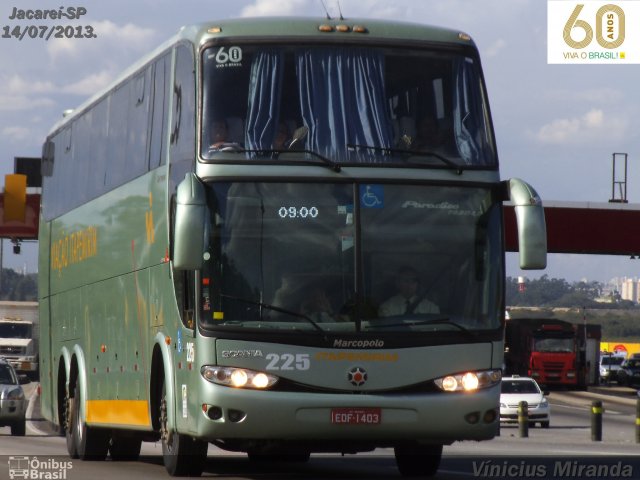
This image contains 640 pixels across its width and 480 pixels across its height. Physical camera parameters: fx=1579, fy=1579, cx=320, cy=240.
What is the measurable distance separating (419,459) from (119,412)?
3528 mm

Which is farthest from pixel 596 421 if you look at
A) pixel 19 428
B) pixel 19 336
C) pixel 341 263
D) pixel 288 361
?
pixel 19 336

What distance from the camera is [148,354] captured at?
1588cm

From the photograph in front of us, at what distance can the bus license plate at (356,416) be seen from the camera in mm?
13172

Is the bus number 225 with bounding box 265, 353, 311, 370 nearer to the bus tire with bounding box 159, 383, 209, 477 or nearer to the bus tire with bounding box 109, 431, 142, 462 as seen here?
the bus tire with bounding box 159, 383, 209, 477

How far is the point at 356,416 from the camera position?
13.2m

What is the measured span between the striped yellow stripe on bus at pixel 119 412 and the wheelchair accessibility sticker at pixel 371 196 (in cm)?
369

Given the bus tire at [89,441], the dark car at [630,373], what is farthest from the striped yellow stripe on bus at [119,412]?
the dark car at [630,373]

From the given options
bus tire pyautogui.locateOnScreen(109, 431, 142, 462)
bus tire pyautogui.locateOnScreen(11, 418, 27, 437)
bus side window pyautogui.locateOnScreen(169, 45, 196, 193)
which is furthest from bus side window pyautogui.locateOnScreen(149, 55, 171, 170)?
bus tire pyautogui.locateOnScreen(11, 418, 27, 437)

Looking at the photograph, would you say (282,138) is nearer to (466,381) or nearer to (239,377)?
(239,377)

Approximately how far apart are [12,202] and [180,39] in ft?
63.4

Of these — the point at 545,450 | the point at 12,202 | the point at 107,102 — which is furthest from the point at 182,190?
the point at 12,202

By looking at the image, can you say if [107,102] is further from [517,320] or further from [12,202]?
[517,320]

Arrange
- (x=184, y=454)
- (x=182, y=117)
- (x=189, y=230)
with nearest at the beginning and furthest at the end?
1. (x=189, y=230)
2. (x=182, y=117)
3. (x=184, y=454)

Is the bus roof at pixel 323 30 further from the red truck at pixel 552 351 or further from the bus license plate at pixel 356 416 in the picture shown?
the red truck at pixel 552 351
